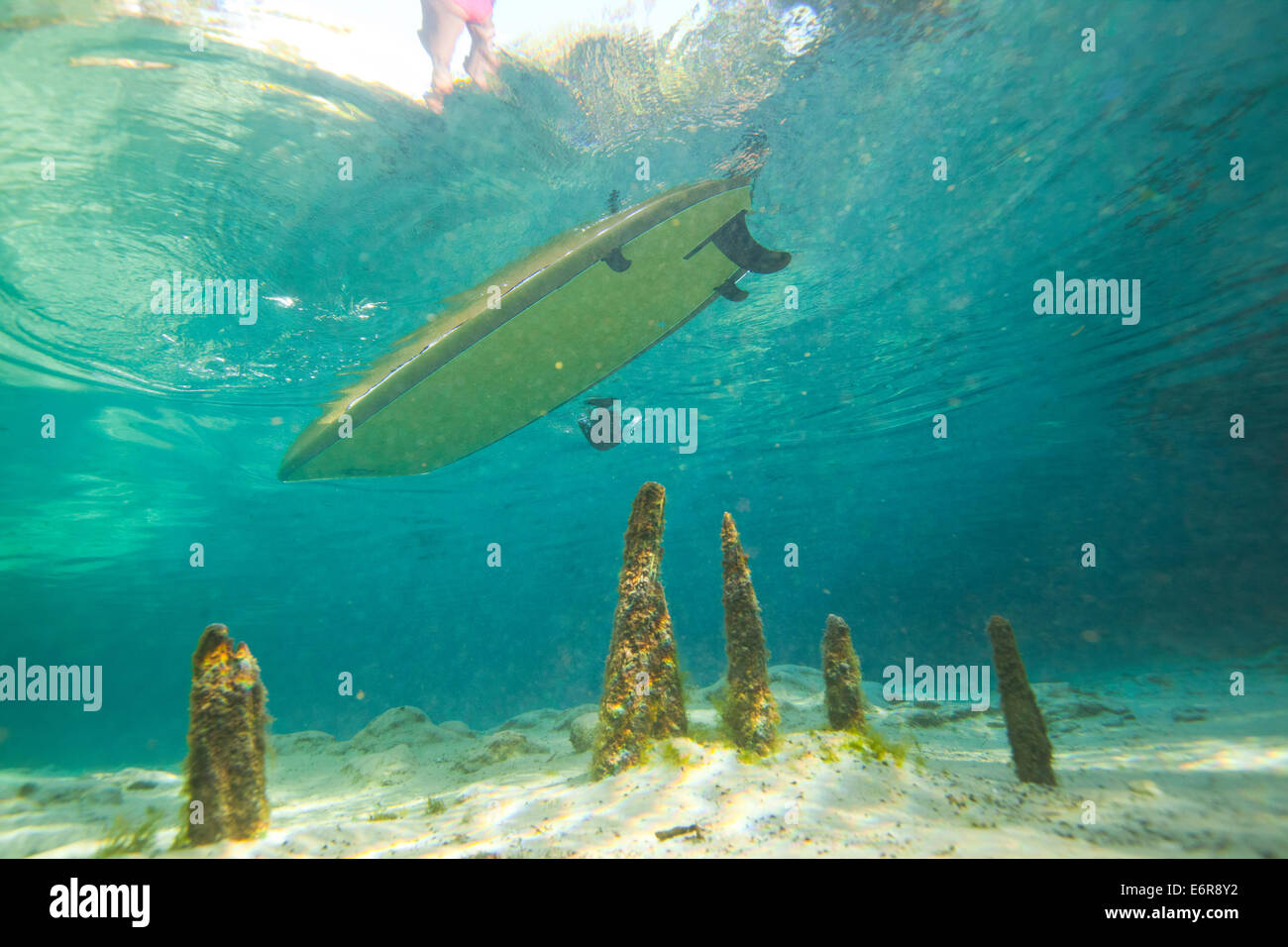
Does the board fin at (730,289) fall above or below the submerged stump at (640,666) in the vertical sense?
above

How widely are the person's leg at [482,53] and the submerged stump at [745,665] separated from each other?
7150mm

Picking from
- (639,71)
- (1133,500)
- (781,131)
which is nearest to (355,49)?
(639,71)

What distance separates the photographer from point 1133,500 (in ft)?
127

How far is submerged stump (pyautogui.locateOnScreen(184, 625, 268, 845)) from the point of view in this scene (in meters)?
3.79

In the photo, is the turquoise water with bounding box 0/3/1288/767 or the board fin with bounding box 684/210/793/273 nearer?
the turquoise water with bounding box 0/3/1288/767

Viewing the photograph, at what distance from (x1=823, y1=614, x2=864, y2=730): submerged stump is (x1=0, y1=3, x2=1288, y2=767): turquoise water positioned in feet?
26.1

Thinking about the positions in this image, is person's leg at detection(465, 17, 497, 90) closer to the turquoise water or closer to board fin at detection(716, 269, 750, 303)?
the turquoise water

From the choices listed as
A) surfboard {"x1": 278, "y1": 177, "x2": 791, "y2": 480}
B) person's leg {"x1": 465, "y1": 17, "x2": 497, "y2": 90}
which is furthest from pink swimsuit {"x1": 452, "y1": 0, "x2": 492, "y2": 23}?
surfboard {"x1": 278, "y1": 177, "x2": 791, "y2": 480}

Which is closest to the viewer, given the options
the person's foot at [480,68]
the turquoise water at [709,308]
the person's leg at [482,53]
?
the person's leg at [482,53]

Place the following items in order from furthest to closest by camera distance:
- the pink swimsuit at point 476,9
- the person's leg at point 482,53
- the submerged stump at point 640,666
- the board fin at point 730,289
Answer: the board fin at point 730,289 < the person's leg at point 482,53 < the pink swimsuit at point 476,9 < the submerged stump at point 640,666

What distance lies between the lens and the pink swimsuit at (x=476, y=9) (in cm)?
656

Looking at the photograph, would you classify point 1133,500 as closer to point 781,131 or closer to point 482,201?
point 781,131

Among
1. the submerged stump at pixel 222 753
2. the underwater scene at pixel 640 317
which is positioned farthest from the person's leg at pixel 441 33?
the submerged stump at pixel 222 753

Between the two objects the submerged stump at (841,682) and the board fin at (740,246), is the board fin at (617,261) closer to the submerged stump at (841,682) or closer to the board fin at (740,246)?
the board fin at (740,246)
